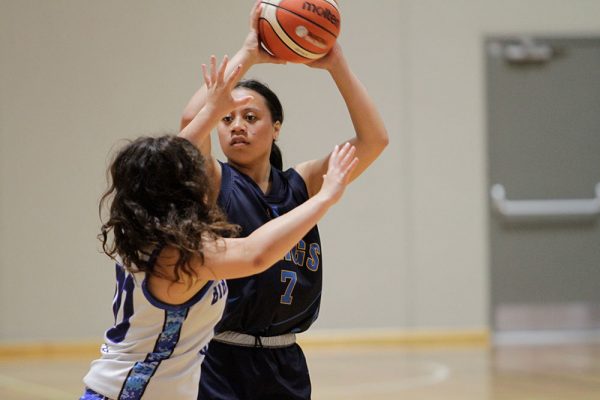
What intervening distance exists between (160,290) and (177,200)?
212 mm

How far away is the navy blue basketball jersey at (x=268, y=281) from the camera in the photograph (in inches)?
104

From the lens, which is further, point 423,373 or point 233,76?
point 423,373

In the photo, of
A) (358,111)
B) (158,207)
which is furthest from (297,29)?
(158,207)

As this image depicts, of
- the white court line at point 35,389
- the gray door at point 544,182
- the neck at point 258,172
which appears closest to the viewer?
the neck at point 258,172

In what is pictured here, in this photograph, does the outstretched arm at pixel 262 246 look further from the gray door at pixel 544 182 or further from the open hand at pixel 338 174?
the gray door at pixel 544 182

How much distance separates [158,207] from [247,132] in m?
0.78

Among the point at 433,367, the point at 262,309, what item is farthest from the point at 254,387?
the point at 433,367

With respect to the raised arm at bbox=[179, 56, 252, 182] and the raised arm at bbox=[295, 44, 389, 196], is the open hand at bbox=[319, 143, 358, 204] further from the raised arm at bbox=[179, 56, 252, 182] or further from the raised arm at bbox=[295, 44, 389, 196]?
the raised arm at bbox=[295, 44, 389, 196]

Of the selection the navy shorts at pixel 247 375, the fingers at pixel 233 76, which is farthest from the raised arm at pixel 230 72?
the navy shorts at pixel 247 375

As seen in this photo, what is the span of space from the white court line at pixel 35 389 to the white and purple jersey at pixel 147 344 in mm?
3343

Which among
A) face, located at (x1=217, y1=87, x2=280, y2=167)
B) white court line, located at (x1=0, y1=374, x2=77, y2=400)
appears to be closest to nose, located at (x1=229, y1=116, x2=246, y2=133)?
face, located at (x1=217, y1=87, x2=280, y2=167)

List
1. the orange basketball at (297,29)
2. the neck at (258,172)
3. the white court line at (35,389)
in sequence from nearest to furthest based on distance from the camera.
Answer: the orange basketball at (297,29) < the neck at (258,172) < the white court line at (35,389)

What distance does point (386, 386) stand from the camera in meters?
5.73

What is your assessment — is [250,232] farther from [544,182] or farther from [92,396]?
[544,182]
